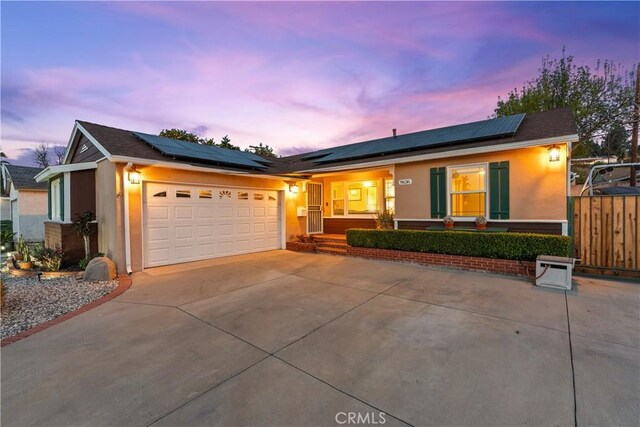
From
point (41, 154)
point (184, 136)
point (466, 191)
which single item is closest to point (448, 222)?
point (466, 191)

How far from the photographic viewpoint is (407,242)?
7395 millimetres

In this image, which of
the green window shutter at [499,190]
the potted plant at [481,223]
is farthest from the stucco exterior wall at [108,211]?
the green window shutter at [499,190]

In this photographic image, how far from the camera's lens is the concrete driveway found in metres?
1.99

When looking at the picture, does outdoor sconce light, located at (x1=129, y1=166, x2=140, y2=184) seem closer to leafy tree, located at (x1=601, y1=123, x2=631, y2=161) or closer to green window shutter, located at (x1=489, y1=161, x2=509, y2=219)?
green window shutter, located at (x1=489, y1=161, x2=509, y2=219)

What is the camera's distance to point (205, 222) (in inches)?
319

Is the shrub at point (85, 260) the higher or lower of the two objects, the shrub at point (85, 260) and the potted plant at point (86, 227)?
the lower

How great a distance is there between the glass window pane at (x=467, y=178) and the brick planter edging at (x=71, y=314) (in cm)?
849

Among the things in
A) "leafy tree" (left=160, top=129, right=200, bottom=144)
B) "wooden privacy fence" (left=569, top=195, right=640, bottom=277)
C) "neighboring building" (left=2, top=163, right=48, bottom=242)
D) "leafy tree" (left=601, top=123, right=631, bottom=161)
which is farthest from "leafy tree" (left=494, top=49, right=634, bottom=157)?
"neighboring building" (left=2, top=163, right=48, bottom=242)

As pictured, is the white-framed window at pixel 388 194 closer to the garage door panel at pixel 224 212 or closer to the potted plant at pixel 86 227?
the garage door panel at pixel 224 212

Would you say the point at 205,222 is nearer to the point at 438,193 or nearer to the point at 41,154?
the point at 438,193

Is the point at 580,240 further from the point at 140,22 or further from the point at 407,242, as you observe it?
the point at 140,22

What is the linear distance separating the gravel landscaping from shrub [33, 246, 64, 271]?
0.38m

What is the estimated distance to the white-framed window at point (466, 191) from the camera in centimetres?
736

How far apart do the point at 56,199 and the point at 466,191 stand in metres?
13.1
